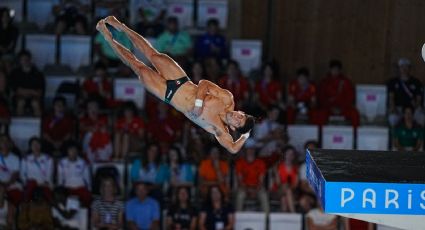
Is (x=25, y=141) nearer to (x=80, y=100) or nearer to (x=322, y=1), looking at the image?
(x=80, y=100)

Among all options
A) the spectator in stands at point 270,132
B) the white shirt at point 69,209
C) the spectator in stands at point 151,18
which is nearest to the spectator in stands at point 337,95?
the spectator in stands at point 270,132

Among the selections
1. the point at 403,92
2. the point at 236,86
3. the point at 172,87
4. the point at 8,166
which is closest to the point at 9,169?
the point at 8,166

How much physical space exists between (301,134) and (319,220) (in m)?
1.82

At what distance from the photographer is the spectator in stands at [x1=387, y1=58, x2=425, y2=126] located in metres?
17.3

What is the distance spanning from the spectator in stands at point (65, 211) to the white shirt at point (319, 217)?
3.11m

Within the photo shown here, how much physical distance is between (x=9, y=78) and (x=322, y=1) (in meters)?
5.11

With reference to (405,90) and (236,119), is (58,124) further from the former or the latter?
(236,119)

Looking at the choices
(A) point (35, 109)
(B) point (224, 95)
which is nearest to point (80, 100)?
(A) point (35, 109)

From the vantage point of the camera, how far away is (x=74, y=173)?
616 inches

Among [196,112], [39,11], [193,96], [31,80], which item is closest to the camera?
[196,112]

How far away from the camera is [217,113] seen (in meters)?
11.2

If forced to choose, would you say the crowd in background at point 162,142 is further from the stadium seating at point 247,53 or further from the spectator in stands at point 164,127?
the stadium seating at point 247,53

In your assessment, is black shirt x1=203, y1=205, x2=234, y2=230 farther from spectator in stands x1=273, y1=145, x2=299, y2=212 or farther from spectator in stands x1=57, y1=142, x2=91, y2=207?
spectator in stands x1=57, y1=142, x2=91, y2=207

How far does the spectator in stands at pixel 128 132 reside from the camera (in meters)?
16.2
